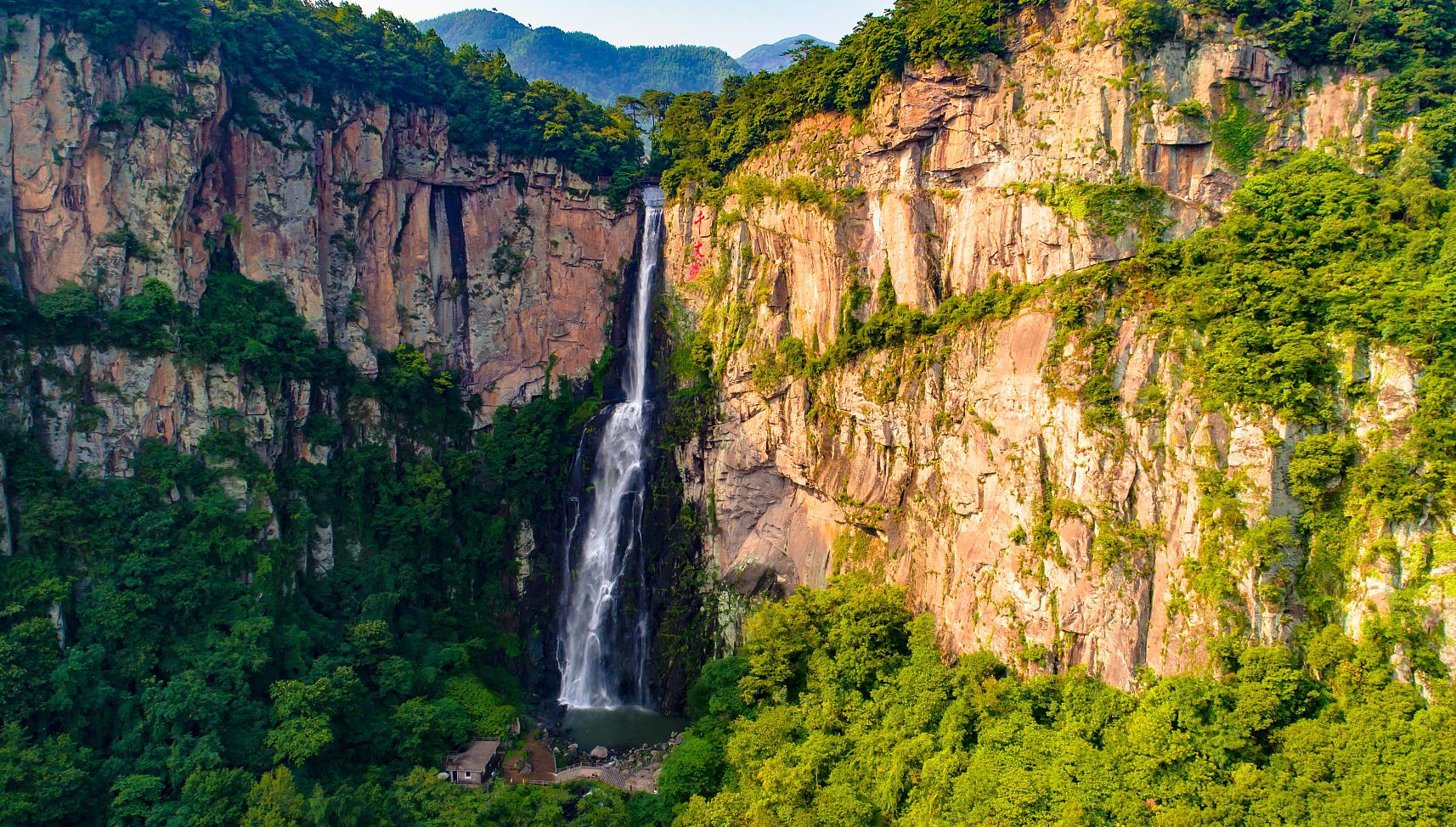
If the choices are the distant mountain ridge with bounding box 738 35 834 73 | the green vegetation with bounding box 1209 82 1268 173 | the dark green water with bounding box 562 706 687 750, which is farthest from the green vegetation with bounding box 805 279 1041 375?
the distant mountain ridge with bounding box 738 35 834 73

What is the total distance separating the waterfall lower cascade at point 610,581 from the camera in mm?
29125

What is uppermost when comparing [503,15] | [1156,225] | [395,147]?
[503,15]

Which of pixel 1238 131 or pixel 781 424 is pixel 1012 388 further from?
pixel 781 424

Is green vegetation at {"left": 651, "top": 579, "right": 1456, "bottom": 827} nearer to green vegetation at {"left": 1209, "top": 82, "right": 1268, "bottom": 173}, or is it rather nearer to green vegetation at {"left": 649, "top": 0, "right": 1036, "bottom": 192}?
green vegetation at {"left": 1209, "top": 82, "right": 1268, "bottom": 173}

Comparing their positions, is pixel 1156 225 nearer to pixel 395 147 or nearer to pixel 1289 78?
pixel 1289 78

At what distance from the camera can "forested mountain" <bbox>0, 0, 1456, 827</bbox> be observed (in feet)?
56.2

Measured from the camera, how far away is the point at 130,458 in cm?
2273

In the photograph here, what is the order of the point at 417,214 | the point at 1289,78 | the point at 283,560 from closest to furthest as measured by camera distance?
the point at 1289,78
the point at 283,560
the point at 417,214

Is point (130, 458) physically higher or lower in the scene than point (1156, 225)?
lower

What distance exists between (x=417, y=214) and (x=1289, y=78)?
87.3 ft

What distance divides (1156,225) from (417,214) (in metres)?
23.8

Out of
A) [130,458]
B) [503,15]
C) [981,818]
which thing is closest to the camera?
[981,818]

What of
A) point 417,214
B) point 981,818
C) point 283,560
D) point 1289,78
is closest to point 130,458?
point 283,560

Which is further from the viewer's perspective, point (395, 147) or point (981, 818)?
point (395, 147)
